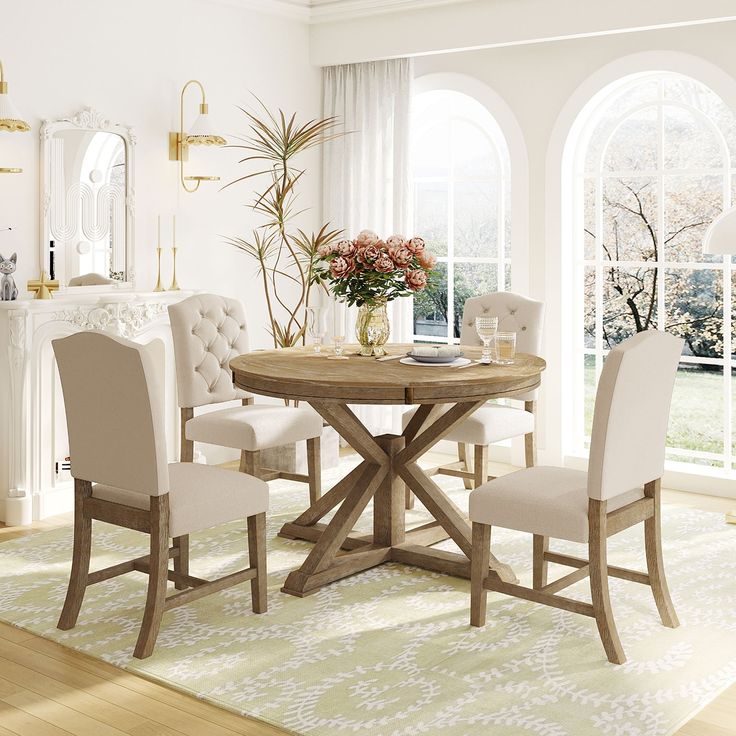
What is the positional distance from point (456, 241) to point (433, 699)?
6.08m

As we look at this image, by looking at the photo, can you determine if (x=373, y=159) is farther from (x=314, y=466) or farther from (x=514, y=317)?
(x=314, y=466)

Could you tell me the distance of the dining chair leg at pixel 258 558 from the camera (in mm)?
3668

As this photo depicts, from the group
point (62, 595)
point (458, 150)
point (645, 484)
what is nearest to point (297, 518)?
point (62, 595)

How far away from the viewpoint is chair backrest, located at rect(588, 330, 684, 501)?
3.26 m

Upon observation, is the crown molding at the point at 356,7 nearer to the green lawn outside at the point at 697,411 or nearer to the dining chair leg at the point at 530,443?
the dining chair leg at the point at 530,443

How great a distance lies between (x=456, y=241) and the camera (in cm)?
873

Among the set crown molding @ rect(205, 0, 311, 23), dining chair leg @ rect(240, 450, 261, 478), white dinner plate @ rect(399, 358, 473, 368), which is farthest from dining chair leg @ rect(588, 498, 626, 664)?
crown molding @ rect(205, 0, 311, 23)

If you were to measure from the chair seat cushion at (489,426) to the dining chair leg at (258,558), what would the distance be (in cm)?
126

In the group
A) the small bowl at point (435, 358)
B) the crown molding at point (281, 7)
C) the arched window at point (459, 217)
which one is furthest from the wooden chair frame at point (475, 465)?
the crown molding at point (281, 7)

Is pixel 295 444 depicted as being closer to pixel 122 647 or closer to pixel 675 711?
pixel 122 647

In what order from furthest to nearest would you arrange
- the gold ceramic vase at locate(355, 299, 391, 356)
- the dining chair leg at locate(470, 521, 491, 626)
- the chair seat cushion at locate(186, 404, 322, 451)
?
the chair seat cushion at locate(186, 404, 322, 451)
the gold ceramic vase at locate(355, 299, 391, 356)
the dining chair leg at locate(470, 521, 491, 626)

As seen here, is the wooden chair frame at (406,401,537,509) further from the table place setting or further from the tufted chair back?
the table place setting

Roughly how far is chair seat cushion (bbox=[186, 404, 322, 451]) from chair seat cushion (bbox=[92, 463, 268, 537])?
88 centimetres

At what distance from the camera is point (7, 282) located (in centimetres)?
494
